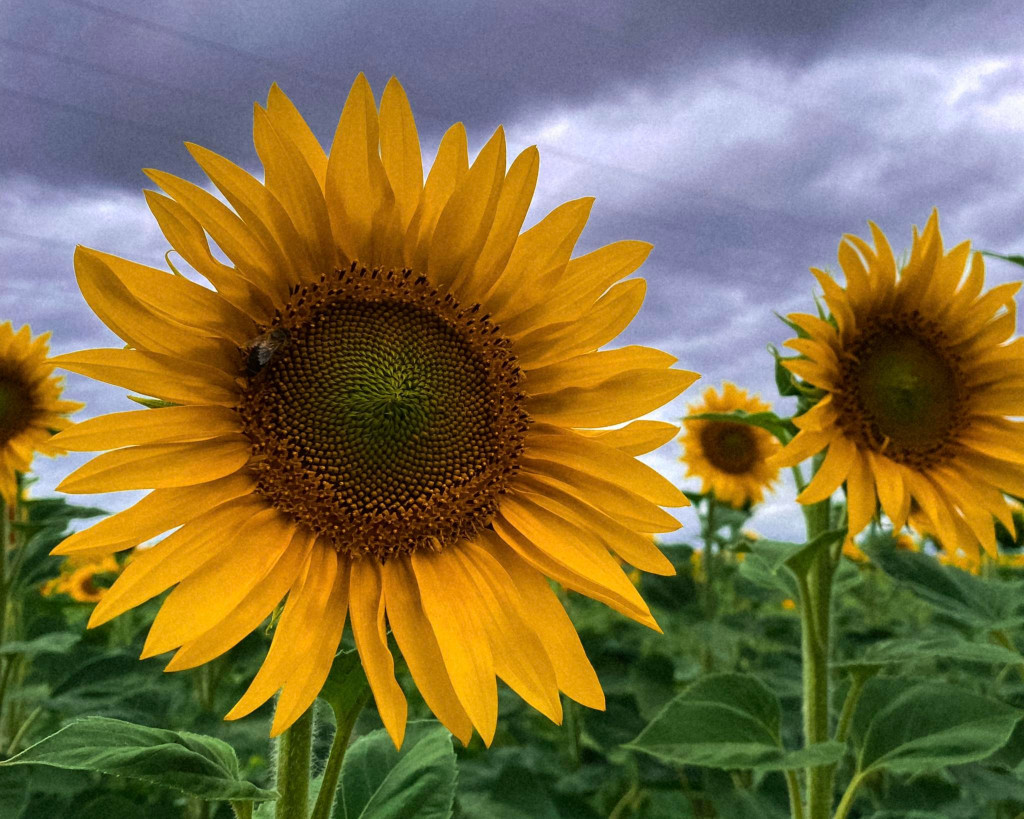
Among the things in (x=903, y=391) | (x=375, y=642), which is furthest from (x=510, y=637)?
(x=903, y=391)

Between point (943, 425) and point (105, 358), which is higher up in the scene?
point (943, 425)

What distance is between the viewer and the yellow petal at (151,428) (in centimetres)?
118

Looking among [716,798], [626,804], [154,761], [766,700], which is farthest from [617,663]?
[154,761]

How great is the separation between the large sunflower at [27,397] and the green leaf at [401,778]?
2463mm

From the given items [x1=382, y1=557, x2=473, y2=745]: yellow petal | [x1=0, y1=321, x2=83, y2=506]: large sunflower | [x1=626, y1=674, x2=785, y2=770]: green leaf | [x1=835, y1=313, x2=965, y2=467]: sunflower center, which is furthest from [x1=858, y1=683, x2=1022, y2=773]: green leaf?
[x1=0, y1=321, x2=83, y2=506]: large sunflower

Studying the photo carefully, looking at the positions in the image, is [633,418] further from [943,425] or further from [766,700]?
[943,425]

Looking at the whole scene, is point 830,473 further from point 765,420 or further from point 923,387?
point 923,387

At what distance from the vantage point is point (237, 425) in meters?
1.36

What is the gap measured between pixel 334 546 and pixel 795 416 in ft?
4.99

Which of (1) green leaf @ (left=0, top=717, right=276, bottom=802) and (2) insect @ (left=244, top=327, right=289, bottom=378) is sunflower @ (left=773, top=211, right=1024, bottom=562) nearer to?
(2) insect @ (left=244, top=327, right=289, bottom=378)

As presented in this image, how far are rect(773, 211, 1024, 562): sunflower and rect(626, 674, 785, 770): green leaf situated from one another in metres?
0.58

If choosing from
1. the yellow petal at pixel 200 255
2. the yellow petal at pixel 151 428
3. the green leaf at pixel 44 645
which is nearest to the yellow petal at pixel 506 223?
the yellow petal at pixel 200 255

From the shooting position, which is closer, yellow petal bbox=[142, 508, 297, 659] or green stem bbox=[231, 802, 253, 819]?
yellow petal bbox=[142, 508, 297, 659]

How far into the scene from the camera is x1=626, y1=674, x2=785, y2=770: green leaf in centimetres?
209
